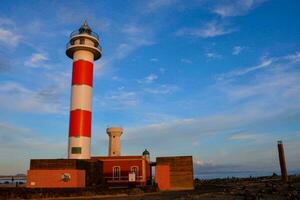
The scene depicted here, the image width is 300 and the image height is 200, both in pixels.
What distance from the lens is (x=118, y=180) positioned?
139 ft

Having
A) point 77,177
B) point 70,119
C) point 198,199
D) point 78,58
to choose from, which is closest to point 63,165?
point 77,177

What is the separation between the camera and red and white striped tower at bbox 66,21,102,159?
124 ft

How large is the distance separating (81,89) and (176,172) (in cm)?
1555

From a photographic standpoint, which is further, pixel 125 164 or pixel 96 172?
pixel 125 164

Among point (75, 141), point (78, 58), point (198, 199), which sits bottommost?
point (198, 199)

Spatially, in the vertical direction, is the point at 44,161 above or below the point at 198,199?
above

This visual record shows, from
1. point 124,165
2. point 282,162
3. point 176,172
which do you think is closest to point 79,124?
point 124,165

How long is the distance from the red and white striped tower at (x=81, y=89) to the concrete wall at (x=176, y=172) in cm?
949

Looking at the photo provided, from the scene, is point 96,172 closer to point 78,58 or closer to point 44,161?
point 44,161

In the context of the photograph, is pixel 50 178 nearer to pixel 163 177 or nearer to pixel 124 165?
pixel 124 165

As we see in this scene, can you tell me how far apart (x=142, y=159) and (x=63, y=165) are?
1175cm

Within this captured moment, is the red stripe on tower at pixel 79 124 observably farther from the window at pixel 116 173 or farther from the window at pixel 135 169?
the window at pixel 135 169

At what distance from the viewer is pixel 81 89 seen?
39.2 metres

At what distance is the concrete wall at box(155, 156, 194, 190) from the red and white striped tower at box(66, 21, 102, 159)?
949cm
